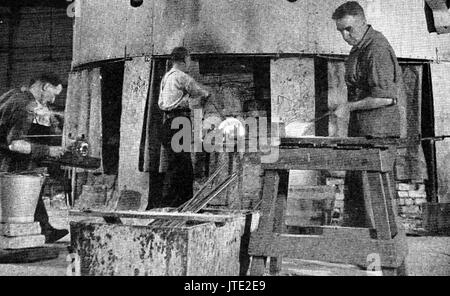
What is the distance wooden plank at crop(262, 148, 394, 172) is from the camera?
2834 mm

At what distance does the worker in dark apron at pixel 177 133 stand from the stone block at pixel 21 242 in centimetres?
208

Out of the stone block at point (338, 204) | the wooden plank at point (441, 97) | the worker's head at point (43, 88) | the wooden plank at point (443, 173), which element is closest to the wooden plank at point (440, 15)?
the wooden plank at point (441, 97)

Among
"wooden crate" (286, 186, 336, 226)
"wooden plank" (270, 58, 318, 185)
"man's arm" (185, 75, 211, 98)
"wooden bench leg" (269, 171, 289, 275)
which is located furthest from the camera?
"wooden plank" (270, 58, 318, 185)

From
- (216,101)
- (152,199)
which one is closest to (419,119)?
(216,101)

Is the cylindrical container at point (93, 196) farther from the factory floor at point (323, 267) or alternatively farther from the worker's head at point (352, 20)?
A: the worker's head at point (352, 20)

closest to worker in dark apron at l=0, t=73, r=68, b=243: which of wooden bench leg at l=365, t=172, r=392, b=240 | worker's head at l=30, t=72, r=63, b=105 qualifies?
worker's head at l=30, t=72, r=63, b=105

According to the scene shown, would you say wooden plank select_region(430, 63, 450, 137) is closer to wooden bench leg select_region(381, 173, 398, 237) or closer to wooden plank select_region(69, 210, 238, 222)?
wooden bench leg select_region(381, 173, 398, 237)

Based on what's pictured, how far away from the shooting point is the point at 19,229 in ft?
12.8

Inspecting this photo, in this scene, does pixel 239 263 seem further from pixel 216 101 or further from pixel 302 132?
pixel 216 101

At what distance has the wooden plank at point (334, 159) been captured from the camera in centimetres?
283

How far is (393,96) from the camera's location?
331 centimetres

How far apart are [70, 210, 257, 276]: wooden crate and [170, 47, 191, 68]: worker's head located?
369cm

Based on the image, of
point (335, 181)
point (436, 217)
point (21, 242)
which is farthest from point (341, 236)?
point (436, 217)

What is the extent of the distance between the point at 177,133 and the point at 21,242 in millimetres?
2511
